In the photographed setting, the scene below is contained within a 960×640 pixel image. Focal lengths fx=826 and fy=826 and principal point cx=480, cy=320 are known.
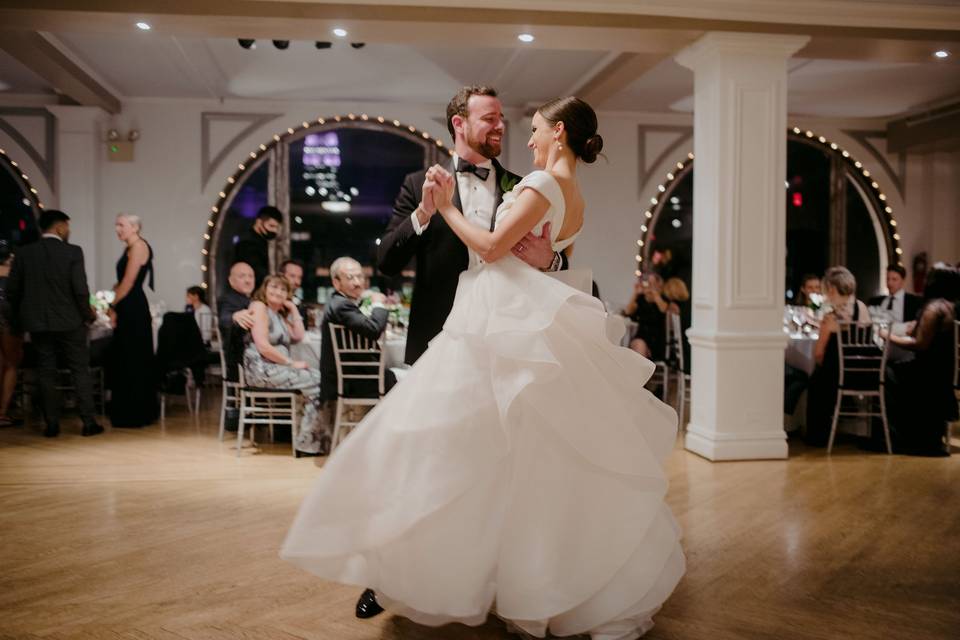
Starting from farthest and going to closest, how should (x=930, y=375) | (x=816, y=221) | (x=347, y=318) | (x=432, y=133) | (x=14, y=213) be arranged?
(x=816, y=221), (x=432, y=133), (x=14, y=213), (x=930, y=375), (x=347, y=318)

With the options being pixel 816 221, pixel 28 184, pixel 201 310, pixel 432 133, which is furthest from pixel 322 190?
pixel 816 221

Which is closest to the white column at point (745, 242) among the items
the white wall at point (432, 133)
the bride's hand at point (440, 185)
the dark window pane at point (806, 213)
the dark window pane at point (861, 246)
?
the bride's hand at point (440, 185)

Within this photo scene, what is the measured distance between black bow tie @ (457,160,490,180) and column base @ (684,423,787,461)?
315 cm

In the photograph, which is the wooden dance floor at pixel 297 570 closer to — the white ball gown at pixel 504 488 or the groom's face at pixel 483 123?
the white ball gown at pixel 504 488

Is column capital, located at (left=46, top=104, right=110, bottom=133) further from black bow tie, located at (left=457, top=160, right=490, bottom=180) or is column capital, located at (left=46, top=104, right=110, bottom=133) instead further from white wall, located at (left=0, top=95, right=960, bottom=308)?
black bow tie, located at (left=457, top=160, right=490, bottom=180)

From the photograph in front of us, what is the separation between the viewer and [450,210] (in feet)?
7.24

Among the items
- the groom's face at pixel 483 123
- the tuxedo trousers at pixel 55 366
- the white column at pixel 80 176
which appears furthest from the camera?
the white column at pixel 80 176

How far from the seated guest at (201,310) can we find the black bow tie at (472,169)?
6.16 metres

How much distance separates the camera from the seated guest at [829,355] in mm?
5398

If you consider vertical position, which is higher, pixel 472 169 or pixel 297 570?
pixel 472 169

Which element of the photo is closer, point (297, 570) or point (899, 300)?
point (297, 570)

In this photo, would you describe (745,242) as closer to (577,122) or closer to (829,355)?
(829,355)

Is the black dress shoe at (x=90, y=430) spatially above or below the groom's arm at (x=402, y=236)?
below

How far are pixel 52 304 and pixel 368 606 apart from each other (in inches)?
159
